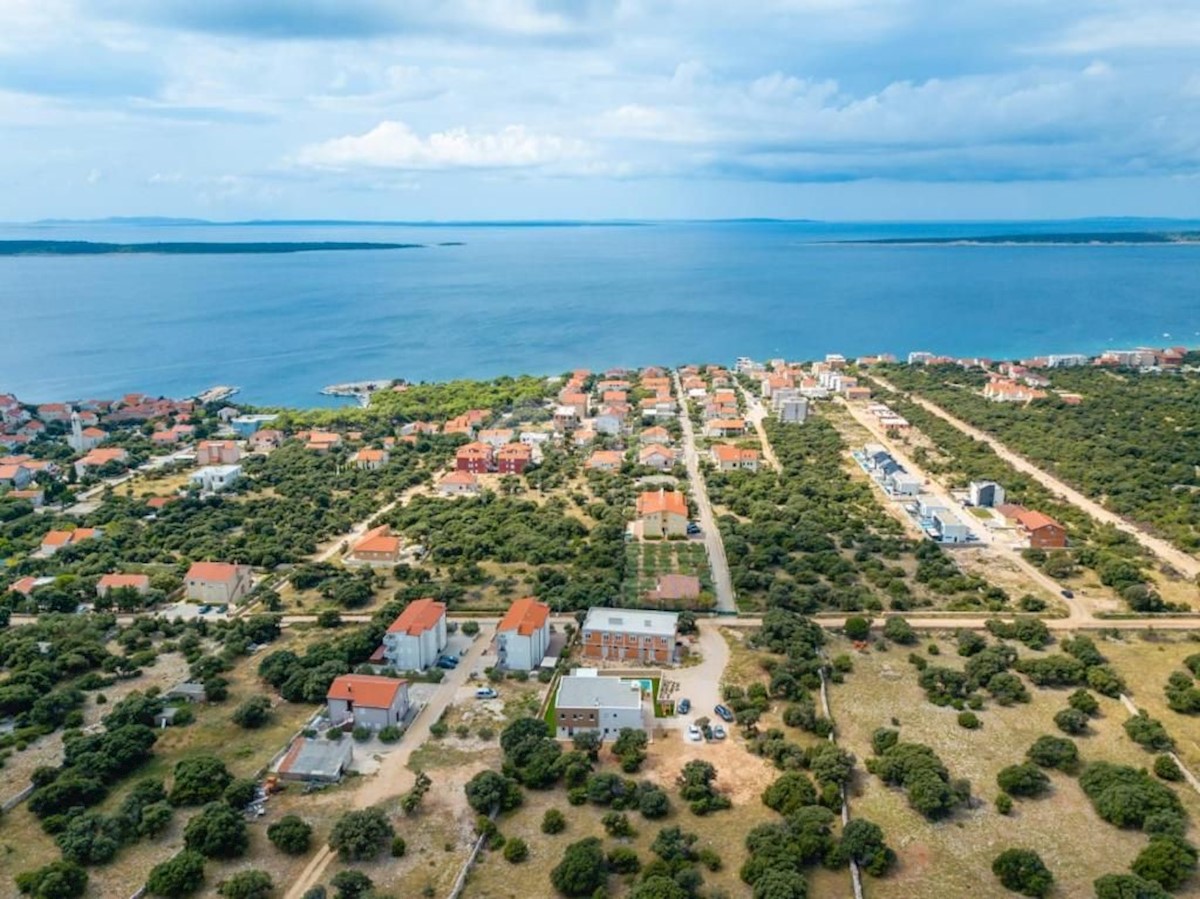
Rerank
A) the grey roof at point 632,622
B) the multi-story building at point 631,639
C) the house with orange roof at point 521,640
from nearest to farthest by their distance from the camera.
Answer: the house with orange roof at point 521,640
the multi-story building at point 631,639
the grey roof at point 632,622

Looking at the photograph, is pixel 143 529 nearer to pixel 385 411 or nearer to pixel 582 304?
pixel 385 411

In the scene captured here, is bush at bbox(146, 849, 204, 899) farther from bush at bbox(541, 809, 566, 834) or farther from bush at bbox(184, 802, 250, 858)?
bush at bbox(541, 809, 566, 834)

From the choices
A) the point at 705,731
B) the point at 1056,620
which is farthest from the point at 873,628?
the point at 705,731

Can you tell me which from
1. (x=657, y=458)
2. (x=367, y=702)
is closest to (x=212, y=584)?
(x=367, y=702)

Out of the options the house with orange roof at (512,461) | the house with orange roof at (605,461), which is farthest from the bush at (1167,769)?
the house with orange roof at (512,461)

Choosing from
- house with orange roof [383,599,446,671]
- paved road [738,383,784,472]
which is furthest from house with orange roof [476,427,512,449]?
house with orange roof [383,599,446,671]

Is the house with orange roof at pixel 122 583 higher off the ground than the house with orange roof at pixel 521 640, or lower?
lower

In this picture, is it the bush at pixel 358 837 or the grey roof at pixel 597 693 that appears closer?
the bush at pixel 358 837

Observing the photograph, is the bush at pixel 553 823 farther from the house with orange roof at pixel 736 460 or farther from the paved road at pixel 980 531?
the house with orange roof at pixel 736 460
